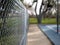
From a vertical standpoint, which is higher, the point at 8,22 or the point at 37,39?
the point at 8,22

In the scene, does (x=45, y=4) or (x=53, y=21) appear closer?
(x=45, y=4)

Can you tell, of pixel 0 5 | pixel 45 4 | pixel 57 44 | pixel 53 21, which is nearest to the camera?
pixel 0 5

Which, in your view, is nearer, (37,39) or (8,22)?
(8,22)

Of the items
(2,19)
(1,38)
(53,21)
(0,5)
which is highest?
(0,5)

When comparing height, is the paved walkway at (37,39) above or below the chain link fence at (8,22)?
below

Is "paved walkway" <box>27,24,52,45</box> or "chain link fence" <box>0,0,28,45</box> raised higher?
"chain link fence" <box>0,0,28,45</box>

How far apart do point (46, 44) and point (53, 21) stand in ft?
92.4

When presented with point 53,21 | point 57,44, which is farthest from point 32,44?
point 53,21

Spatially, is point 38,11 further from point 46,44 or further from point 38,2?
point 46,44

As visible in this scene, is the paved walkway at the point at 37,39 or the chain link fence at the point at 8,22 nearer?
the chain link fence at the point at 8,22

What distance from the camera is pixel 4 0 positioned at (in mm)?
2375

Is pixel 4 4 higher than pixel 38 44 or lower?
higher

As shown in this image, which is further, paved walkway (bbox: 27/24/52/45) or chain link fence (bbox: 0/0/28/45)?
paved walkway (bbox: 27/24/52/45)

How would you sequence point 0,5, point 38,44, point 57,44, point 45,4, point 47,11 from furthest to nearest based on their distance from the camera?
point 38,44 < point 57,44 < point 47,11 < point 45,4 < point 0,5
